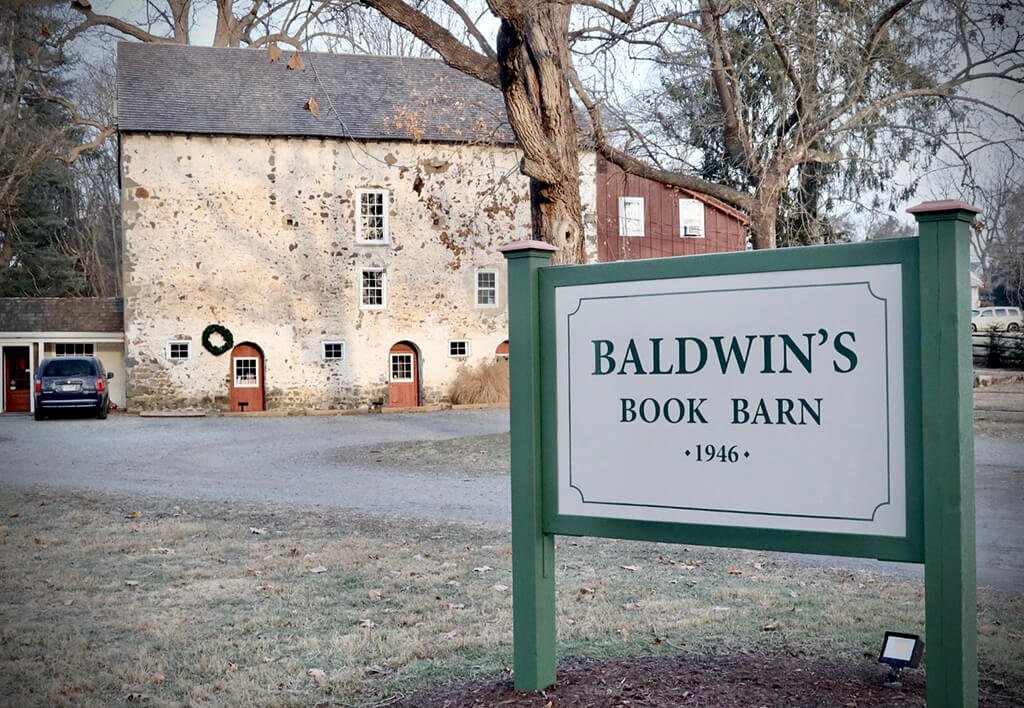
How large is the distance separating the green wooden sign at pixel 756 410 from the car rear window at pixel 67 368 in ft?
79.0

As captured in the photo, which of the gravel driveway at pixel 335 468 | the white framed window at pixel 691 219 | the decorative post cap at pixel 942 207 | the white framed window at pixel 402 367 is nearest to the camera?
the decorative post cap at pixel 942 207

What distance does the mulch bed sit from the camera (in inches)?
160

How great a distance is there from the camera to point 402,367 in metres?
29.2

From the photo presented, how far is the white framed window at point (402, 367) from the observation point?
1142 inches

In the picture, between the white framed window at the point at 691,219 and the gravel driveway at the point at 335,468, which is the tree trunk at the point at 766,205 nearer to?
the gravel driveway at the point at 335,468

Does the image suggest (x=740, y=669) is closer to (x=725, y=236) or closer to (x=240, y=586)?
(x=240, y=586)

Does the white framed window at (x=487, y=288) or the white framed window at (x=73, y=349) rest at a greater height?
the white framed window at (x=487, y=288)

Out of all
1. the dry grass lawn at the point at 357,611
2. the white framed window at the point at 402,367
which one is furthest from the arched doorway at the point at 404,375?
the dry grass lawn at the point at 357,611

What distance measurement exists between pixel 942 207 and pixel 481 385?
2513cm

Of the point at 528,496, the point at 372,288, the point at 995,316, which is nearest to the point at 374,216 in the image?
the point at 372,288

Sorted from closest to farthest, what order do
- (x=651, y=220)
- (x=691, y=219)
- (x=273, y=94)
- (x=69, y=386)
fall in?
(x=69, y=386)
(x=273, y=94)
(x=651, y=220)
(x=691, y=219)

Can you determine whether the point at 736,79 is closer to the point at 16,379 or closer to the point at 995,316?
the point at 16,379

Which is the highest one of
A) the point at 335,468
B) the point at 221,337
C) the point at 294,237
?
the point at 294,237

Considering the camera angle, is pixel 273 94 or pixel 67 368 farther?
pixel 273 94
